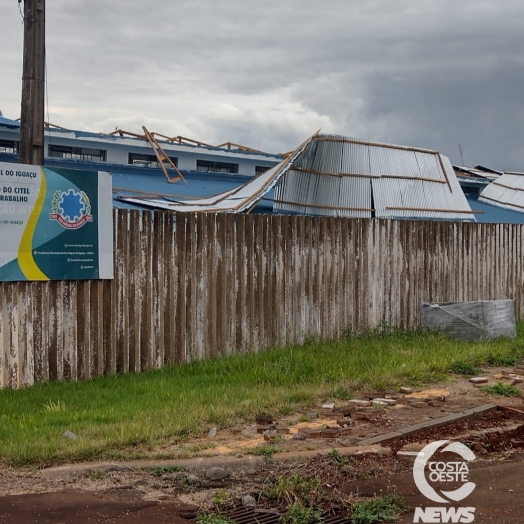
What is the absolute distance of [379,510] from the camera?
468cm

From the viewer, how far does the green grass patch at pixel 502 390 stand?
8.23 meters

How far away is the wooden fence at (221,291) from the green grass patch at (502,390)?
3.03m

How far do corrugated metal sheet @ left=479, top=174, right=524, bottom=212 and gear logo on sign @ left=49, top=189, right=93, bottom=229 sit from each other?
17674 mm

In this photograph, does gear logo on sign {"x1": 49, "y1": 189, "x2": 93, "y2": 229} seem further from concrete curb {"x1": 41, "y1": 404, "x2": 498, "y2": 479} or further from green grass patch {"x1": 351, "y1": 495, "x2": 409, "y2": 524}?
green grass patch {"x1": 351, "y1": 495, "x2": 409, "y2": 524}

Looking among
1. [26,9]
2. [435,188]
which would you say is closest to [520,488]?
[26,9]

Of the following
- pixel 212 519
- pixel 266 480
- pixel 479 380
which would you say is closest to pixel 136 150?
pixel 479 380

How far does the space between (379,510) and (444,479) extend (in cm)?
83

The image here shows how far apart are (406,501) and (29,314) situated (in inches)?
186

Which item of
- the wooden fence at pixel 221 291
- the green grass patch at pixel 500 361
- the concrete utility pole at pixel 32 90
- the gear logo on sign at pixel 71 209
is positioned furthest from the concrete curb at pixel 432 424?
the concrete utility pole at pixel 32 90

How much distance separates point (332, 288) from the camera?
1109cm

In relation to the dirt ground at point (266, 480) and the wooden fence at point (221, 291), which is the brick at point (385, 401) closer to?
the dirt ground at point (266, 480)

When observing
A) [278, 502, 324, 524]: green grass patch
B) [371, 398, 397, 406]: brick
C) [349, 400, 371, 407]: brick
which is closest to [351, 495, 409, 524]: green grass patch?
[278, 502, 324, 524]: green grass patch

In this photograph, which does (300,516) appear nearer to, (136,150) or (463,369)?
(463,369)

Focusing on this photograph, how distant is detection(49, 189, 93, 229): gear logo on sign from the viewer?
8.19 m
